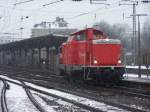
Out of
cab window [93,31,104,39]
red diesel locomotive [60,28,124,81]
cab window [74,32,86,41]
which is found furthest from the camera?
cab window [74,32,86,41]

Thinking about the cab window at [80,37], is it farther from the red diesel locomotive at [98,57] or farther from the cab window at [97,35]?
the cab window at [97,35]

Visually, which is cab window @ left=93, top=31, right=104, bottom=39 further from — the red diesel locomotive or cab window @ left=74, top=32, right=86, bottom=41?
cab window @ left=74, top=32, right=86, bottom=41

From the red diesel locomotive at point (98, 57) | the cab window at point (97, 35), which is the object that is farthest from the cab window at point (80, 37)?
the cab window at point (97, 35)

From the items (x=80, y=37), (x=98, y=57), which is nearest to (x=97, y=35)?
(x=80, y=37)

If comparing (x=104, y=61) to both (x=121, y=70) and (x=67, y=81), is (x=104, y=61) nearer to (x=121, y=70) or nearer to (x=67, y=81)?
(x=121, y=70)

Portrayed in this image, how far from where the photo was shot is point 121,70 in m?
23.3

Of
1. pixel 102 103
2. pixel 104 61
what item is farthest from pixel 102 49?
pixel 102 103

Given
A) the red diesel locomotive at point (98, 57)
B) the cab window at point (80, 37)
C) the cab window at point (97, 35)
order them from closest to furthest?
the red diesel locomotive at point (98, 57), the cab window at point (97, 35), the cab window at point (80, 37)

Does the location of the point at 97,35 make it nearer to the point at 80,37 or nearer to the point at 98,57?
the point at 80,37

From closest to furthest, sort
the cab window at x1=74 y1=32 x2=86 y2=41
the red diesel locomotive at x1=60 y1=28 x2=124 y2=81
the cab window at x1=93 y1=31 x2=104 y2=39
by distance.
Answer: the red diesel locomotive at x1=60 y1=28 x2=124 y2=81 < the cab window at x1=93 y1=31 x2=104 y2=39 < the cab window at x1=74 y1=32 x2=86 y2=41

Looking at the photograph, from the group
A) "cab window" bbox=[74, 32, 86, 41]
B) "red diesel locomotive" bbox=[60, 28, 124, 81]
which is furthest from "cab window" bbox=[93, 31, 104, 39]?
"cab window" bbox=[74, 32, 86, 41]

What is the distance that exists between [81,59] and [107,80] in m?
2.14

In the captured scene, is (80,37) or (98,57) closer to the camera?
(98,57)

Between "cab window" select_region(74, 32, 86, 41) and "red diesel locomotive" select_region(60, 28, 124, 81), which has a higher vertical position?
"cab window" select_region(74, 32, 86, 41)
